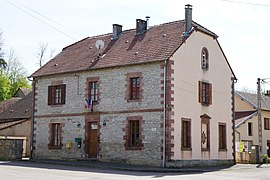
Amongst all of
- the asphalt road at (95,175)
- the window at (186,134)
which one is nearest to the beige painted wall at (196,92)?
the window at (186,134)

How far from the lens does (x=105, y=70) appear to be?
31.5m

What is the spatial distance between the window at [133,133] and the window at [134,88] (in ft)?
4.50

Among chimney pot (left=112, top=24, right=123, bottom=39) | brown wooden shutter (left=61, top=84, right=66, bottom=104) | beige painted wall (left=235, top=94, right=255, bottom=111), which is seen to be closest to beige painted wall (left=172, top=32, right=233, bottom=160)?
chimney pot (left=112, top=24, right=123, bottom=39)

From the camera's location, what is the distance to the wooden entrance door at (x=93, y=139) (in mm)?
31438

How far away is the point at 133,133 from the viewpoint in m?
29.6

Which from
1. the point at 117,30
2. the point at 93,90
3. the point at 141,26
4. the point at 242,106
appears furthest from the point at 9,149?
the point at 242,106

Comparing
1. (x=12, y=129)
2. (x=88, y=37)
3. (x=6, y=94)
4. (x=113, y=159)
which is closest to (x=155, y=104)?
(x=113, y=159)

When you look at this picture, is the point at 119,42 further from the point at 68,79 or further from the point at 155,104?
the point at 155,104

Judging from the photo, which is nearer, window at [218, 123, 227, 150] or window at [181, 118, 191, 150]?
window at [181, 118, 191, 150]

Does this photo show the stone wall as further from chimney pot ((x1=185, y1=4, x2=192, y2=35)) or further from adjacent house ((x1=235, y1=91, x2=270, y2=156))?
adjacent house ((x1=235, y1=91, x2=270, y2=156))

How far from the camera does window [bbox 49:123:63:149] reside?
3344 centimetres

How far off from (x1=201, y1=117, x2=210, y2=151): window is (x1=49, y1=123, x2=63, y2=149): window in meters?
9.80

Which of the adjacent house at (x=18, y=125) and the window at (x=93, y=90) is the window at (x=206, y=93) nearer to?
the window at (x=93, y=90)

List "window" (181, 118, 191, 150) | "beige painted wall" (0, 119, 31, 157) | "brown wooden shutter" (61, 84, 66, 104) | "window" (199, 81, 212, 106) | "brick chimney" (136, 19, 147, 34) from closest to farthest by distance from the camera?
1. "window" (181, 118, 191, 150)
2. "window" (199, 81, 212, 106)
3. "brown wooden shutter" (61, 84, 66, 104)
4. "brick chimney" (136, 19, 147, 34)
5. "beige painted wall" (0, 119, 31, 157)
